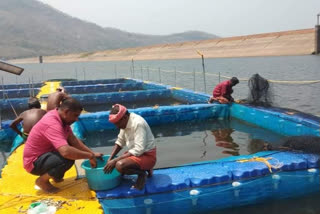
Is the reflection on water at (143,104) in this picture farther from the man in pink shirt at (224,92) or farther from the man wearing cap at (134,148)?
the man wearing cap at (134,148)

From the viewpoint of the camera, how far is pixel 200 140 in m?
8.27

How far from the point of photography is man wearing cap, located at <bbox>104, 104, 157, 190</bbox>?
407 cm

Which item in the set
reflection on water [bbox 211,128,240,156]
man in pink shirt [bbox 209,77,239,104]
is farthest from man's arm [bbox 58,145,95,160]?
man in pink shirt [bbox 209,77,239,104]

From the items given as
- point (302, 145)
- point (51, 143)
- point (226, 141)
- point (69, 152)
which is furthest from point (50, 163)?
point (226, 141)

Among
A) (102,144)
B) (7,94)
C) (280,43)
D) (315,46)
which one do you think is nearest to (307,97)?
(102,144)

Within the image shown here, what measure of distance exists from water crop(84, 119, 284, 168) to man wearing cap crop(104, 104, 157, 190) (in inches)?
85.4

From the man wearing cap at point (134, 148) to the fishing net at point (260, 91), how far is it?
615 centimetres

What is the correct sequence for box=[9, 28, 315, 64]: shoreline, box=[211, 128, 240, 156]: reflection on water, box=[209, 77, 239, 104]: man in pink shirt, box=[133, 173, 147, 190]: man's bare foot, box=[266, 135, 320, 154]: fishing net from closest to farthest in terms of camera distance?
box=[133, 173, 147, 190]: man's bare foot < box=[266, 135, 320, 154]: fishing net < box=[211, 128, 240, 156]: reflection on water < box=[209, 77, 239, 104]: man in pink shirt < box=[9, 28, 315, 64]: shoreline

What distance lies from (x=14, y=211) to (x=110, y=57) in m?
89.7

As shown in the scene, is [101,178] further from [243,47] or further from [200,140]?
[243,47]

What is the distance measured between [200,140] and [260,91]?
2.77 m

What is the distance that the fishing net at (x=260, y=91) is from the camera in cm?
952

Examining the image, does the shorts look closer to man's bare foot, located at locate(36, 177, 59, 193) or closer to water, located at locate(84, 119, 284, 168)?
man's bare foot, located at locate(36, 177, 59, 193)

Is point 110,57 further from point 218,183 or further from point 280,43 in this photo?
point 218,183
